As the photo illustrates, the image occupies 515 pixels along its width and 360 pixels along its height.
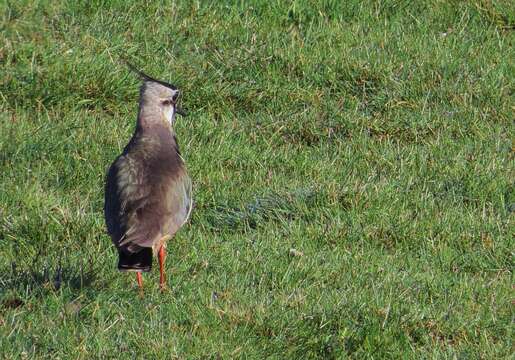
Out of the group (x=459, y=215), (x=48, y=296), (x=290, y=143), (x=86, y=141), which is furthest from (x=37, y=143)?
(x=459, y=215)

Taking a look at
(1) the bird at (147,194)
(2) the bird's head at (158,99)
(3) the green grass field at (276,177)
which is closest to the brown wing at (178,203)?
(1) the bird at (147,194)

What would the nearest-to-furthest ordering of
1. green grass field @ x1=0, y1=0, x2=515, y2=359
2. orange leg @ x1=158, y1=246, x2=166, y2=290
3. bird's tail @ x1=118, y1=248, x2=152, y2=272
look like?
green grass field @ x1=0, y1=0, x2=515, y2=359
bird's tail @ x1=118, y1=248, x2=152, y2=272
orange leg @ x1=158, y1=246, x2=166, y2=290

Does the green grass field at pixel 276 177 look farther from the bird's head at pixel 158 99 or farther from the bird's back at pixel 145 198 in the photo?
the bird's head at pixel 158 99

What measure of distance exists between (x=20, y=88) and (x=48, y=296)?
10.7 feet

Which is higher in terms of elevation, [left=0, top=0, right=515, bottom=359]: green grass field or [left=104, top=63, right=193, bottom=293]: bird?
[left=104, top=63, right=193, bottom=293]: bird

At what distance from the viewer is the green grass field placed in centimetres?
555

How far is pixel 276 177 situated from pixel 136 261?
7.15ft

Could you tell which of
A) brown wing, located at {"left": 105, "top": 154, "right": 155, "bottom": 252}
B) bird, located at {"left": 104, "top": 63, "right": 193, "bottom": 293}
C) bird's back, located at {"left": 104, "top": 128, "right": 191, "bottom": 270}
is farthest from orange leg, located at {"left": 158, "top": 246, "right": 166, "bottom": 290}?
brown wing, located at {"left": 105, "top": 154, "right": 155, "bottom": 252}

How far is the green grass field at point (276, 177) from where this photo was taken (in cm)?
555

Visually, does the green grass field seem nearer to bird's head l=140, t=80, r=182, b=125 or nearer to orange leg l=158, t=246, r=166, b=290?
orange leg l=158, t=246, r=166, b=290

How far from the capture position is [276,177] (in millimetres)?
7738

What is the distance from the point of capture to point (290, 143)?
27.4 ft

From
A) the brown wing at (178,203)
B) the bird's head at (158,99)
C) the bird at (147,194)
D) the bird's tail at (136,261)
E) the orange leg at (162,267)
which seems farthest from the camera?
the bird's head at (158,99)

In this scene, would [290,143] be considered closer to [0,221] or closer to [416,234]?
[416,234]
